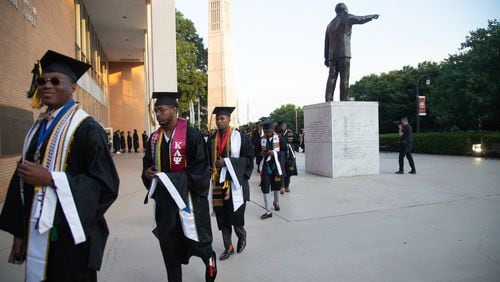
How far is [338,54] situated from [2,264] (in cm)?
1084

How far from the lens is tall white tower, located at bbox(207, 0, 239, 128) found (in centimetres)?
3256

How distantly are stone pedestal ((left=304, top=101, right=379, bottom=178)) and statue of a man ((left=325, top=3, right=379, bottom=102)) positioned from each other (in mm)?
661

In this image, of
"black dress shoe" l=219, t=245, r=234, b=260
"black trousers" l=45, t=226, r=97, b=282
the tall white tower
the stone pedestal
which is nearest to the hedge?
the stone pedestal

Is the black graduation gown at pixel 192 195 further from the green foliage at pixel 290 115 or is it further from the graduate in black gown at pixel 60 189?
the green foliage at pixel 290 115

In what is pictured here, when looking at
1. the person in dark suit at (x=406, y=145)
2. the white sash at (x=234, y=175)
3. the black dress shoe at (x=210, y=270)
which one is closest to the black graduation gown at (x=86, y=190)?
the black dress shoe at (x=210, y=270)

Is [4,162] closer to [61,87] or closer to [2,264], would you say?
[2,264]

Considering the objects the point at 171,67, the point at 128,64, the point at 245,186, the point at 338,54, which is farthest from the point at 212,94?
the point at 245,186

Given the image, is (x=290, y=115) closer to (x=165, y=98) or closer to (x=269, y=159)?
(x=269, y=159)

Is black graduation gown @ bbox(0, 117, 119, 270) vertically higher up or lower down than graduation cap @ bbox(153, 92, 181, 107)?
lower down

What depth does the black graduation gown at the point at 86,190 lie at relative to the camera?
7.29 ft

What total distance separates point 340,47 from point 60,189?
1144 centimetres

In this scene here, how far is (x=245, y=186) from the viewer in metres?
4.92

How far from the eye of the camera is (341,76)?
1235cm

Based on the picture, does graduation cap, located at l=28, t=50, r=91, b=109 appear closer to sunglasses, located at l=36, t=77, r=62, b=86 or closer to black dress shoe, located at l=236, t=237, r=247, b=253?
sunglasses, located at l=36, t=77, r=62, b=86
